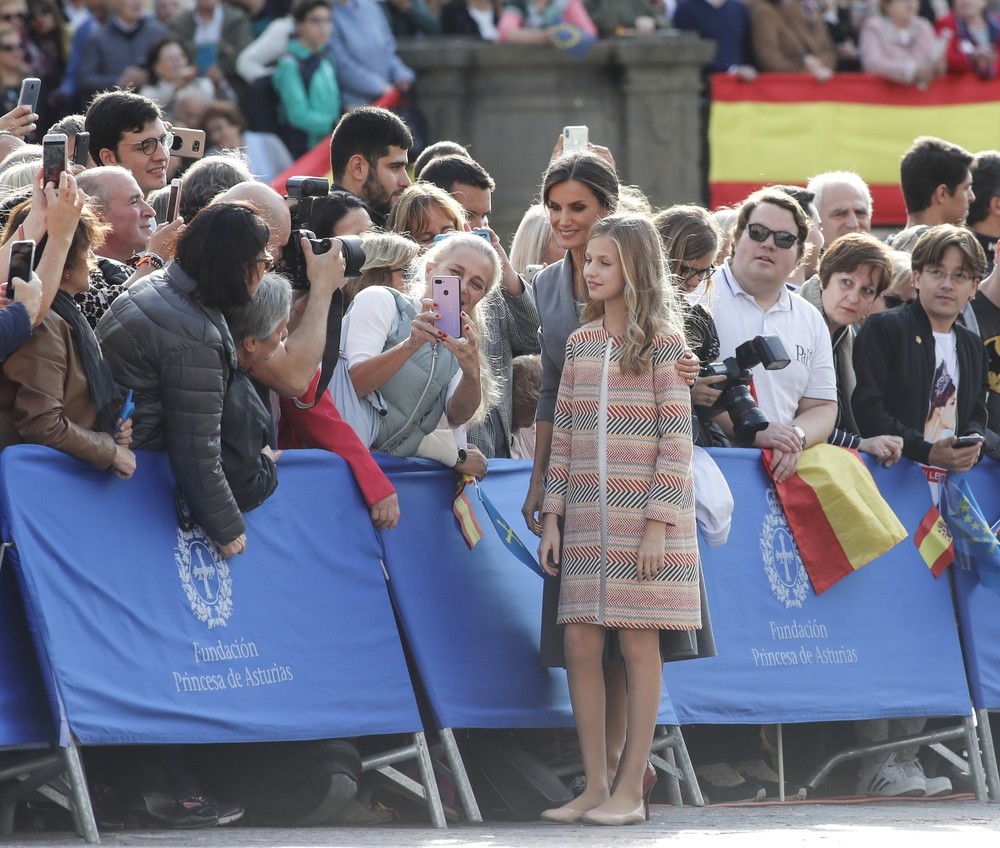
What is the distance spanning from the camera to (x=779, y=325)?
24.9 feet

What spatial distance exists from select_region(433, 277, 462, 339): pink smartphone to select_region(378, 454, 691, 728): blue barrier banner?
62cm

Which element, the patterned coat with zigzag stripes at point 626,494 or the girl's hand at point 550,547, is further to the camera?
the girl's hand at point 550,547

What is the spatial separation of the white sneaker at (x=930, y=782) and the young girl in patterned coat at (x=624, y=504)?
1838mm

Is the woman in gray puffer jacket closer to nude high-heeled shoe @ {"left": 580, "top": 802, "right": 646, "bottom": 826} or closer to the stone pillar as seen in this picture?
nude high-heeled shoe @ {"left": 580, "top": 802, "right": 646, "bottom": 826}

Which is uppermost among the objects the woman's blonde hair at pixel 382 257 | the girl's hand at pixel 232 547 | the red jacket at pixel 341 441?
the woman's blonde hair at pixel 382 257

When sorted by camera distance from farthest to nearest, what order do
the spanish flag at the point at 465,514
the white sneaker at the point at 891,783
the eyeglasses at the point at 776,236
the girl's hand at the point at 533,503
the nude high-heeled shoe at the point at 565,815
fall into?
the white sneaker at the point at 891,783 → the eyeglasses at the point at 776,236 → the spanish flag at the point at 465,514 → the girl's hand at the point at 533,503 → the nude high-heeled shoe at the point at 565,815

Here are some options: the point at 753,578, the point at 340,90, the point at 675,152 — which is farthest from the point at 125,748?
the point at 675,152

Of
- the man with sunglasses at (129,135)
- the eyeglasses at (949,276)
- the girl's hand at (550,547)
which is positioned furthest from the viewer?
the eyeglasses at (949,276)

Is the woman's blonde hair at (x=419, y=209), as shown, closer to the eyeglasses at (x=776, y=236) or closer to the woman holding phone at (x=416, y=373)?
the woman holding phone at (x=416, y=373)

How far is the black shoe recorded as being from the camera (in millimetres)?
5910

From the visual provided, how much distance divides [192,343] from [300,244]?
2.52 feet

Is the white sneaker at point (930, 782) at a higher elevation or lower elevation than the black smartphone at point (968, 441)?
lower

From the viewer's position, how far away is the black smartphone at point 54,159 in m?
5.64

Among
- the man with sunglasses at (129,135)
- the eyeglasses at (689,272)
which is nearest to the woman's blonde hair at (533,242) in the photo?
the eyeglasses at (689,272)
